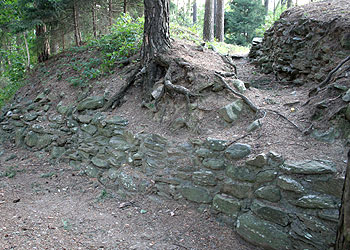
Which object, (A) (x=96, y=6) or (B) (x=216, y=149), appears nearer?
(B) (x=216, y=149)

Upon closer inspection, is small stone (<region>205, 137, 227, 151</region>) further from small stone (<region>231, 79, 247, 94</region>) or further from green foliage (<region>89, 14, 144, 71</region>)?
green foliage (<region>89, 14, 144, 71</region>)

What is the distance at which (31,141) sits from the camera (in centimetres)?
649

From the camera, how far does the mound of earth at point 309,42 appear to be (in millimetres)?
4730

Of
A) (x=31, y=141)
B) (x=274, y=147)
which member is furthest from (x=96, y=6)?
(x=274, y=147)

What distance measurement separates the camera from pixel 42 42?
8.62 meters

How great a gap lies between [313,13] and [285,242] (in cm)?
511

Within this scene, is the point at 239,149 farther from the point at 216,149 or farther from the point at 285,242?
the point at 285,242

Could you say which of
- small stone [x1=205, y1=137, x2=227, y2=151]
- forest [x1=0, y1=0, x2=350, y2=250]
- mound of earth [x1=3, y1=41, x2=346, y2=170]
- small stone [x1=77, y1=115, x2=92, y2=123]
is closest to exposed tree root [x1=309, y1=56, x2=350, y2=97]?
forest [x1=0, y1=0, x2=350, y2=250]

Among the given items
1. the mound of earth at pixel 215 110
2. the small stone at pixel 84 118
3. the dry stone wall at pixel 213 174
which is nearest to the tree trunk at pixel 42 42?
the mound of earth at pixel 215 110

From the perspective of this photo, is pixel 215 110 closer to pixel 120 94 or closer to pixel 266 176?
pixel 266 176

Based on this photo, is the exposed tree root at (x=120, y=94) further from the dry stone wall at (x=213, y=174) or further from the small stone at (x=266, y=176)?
the small stone at (x=266, y=176)

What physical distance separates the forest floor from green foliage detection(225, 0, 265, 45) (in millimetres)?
9638

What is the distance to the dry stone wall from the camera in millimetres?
2920

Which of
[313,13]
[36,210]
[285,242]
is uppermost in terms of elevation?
[313,13]
